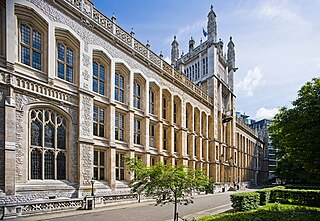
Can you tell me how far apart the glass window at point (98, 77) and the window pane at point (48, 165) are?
251 inches

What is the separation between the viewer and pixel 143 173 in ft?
33.8

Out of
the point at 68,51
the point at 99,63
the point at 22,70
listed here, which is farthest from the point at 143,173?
the point at 99,63

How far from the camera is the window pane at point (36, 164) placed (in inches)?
637

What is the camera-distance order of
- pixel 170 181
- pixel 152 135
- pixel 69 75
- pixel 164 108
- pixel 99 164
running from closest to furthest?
pixel 170 181 < pixel 69 75 < pixel 99 164 < pixel 152 135 < pixel 164 108

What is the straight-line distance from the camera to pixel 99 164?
21.4 m

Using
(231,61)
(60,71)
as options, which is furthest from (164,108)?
(231,61)

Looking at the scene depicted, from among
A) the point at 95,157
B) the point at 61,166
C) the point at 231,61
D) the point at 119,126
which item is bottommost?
the point at 61,166

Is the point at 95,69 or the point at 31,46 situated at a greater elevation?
the point at 31,46

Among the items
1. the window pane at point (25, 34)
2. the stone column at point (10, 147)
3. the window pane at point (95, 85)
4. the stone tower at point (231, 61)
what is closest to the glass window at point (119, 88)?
the window pane at point (95, 85)

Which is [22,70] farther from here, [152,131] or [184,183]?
[152,131]

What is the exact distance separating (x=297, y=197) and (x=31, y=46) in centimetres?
2328

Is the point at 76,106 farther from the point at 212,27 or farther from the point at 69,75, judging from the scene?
the point at 212,27

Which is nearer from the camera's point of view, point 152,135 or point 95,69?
point 95,69

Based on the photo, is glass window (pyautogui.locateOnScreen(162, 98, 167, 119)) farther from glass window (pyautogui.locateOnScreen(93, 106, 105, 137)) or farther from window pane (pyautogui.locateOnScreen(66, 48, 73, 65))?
window pane (pyautogui.locateOnScreen(66, 48, 73, 65))
